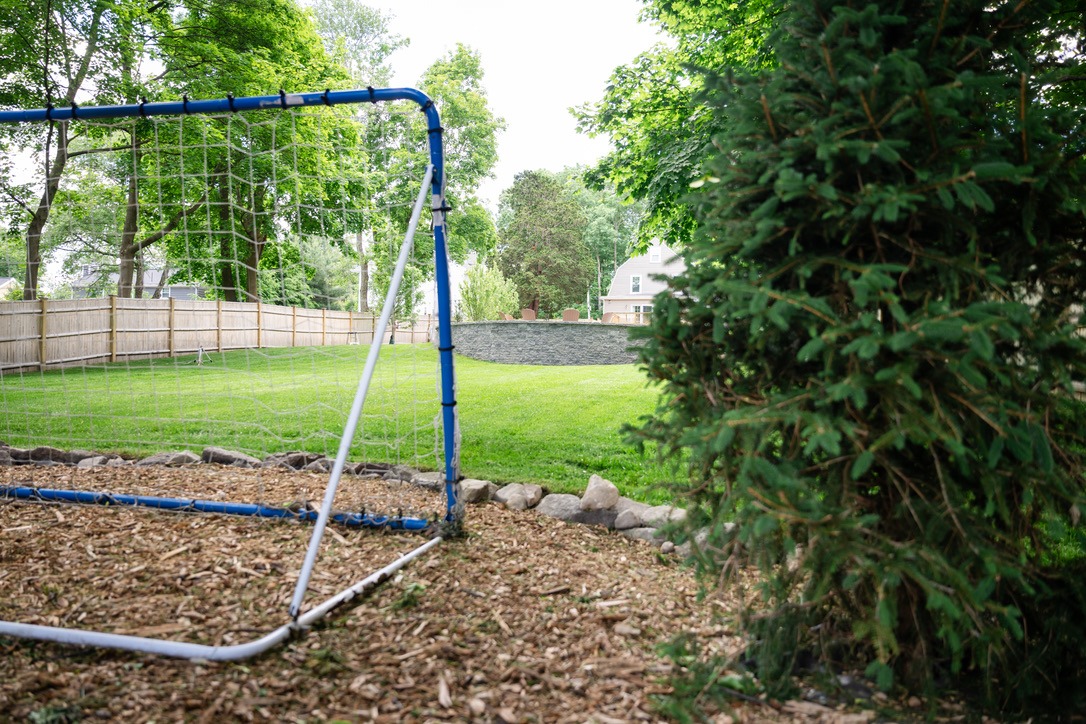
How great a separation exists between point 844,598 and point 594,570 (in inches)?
51.0

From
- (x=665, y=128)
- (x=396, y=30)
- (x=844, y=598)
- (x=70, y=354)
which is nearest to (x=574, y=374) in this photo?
(x=665, y=128)

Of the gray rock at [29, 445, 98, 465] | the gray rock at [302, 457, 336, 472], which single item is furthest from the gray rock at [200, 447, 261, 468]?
the gray rock at [29, 445, 98, 465]

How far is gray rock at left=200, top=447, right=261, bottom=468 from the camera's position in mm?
5184

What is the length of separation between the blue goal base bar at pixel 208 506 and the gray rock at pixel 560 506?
0.81 meters

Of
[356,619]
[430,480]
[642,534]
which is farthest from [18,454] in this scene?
[642,534]

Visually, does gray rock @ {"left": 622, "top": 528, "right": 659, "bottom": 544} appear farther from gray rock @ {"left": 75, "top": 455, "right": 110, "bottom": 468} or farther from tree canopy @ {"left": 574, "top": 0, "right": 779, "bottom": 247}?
gray rock @ {"left": 75, "top": 455, "right": 110, "bottom": 468}

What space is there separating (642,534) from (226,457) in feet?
10.9

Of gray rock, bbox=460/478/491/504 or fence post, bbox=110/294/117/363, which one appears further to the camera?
fence post, bbox=110/294/117/363

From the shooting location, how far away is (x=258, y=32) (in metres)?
13.9

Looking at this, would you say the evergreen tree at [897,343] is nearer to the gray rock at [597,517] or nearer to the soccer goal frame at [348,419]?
the soccer goal frame at [348,419]

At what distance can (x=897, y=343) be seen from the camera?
175cm

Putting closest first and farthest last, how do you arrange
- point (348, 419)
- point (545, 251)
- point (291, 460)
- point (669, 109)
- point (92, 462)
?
point (348, 419), point (291, 460), point (92, 462), point (669, 109), point (545, 251)

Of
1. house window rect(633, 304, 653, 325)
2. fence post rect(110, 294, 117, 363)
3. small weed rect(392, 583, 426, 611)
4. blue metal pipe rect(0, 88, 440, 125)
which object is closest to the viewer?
house window rect(633, 304, 653, 325)

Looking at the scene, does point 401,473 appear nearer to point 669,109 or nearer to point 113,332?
point 669,109
